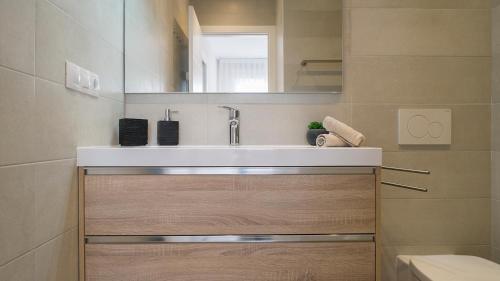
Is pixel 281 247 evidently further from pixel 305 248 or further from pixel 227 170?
pixel 227 170

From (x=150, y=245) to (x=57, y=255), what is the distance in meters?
0.26

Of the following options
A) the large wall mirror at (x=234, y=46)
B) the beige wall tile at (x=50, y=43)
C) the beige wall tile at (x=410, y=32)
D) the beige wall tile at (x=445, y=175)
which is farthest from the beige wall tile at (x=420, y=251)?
the beige wall tile at (x=50, y=43)

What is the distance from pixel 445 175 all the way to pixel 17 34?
1726 millimetres

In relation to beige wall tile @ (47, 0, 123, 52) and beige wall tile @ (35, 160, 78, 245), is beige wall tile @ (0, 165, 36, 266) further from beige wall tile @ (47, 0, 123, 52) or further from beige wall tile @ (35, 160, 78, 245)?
beige wall tile @ (47, 0, 123, 52)

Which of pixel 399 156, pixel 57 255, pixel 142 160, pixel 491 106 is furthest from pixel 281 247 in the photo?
pixel 491 106

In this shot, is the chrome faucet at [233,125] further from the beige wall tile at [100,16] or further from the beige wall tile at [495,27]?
the beige wall tile at [495,27]

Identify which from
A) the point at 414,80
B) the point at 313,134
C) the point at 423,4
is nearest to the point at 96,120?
the point at 313,134

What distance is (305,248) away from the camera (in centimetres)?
98

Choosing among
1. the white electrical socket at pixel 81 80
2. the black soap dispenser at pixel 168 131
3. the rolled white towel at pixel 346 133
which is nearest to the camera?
the white electrical socket at pixel 81 80

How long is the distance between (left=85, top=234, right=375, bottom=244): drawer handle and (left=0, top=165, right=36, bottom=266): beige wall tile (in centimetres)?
23

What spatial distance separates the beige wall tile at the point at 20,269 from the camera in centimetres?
68

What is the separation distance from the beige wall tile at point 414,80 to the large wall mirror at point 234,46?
0.12 meters

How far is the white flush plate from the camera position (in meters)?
1.42

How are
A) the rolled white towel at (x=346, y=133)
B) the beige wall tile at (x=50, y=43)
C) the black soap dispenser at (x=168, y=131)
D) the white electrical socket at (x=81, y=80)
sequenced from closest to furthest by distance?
the beige wall tile at (x=50, y=43), the white electrical socket at (x=81, y=80), the rolled white towel at (x=346, y=133), the black soap dispenser at (x=168, y=131)
